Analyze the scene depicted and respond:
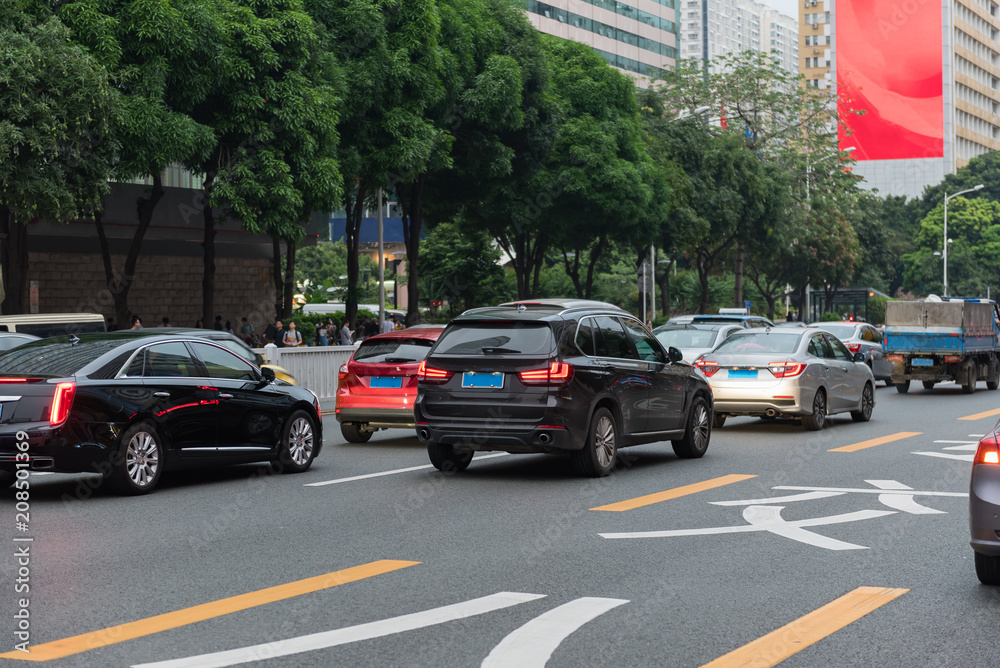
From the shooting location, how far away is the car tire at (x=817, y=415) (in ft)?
55.6

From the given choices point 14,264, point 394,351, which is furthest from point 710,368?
point 14,264

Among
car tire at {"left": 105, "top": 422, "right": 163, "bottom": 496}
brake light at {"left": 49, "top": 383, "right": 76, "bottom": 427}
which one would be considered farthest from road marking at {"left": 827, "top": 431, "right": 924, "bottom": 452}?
brake light at {"left": 49, "top": 383, "right": 76, "bottom": 427}

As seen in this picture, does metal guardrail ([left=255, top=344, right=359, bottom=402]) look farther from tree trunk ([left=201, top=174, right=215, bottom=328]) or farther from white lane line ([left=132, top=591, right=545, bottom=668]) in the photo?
white lane line ([left=132, top=591, right=545, bottom=668])

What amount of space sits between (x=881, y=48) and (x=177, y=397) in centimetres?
11208

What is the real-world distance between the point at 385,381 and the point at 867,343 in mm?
15962

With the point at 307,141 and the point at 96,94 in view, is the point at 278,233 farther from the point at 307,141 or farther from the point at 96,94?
the point at 96,94

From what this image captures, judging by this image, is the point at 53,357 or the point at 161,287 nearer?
the point at 53,357

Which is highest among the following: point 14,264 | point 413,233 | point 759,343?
point 413,233

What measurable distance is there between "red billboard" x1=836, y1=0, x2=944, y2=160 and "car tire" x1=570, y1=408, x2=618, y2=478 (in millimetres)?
105296

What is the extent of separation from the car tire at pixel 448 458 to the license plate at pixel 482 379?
0.91m

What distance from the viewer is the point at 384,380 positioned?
14984 millimetres

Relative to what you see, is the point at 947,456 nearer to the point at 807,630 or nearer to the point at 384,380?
the point at 384,380

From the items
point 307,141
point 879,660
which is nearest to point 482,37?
point 307,141

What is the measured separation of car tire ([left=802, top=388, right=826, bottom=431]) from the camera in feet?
55.6
